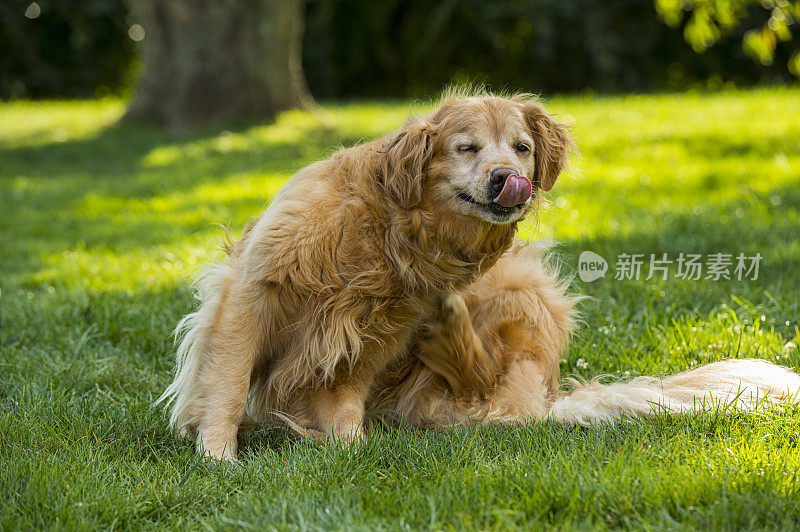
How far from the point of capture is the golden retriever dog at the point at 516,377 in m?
3.42

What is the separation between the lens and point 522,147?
11.0 ft

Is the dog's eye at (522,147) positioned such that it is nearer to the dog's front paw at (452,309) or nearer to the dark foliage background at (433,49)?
the dog's front paw at (452,309)

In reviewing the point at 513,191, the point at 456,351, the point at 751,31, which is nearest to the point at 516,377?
the point at 456,351

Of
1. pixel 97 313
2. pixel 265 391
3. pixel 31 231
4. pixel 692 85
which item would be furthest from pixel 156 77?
pixel 692 85

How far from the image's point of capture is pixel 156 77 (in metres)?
12.4

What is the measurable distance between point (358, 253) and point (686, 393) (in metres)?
1.46

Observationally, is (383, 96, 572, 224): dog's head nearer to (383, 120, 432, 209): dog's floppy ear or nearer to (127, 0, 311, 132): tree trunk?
(383, 120, 432, 209): dog's floppy ear

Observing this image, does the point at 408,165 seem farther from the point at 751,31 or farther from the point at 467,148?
the point at 751,31

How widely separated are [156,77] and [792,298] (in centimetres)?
1002

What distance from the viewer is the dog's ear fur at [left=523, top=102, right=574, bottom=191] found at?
11.5 ft

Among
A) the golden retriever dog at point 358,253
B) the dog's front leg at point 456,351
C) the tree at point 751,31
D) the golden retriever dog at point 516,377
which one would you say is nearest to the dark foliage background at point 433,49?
the tree at point 751,31

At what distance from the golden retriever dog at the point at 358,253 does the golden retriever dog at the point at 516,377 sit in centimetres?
30

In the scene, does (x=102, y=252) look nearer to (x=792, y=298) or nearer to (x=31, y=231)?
(x=31, y=231)

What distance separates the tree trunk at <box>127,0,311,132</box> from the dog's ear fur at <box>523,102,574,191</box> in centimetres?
919
